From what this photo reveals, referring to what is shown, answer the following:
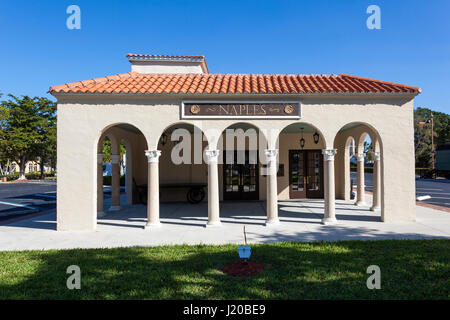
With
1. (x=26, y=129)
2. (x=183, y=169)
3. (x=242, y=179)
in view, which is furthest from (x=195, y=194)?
(x=26, y=129)

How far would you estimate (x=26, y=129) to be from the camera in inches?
1494

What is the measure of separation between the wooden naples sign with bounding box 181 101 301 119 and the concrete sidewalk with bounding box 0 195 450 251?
3441mm

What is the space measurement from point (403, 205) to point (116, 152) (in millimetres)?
10893

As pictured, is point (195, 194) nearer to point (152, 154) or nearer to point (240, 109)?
point (152, 154)

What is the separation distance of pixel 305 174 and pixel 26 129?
42.1m

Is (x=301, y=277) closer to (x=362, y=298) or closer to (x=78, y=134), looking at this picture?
(x=362, y=298)

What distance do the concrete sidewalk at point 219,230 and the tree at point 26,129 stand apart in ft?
115

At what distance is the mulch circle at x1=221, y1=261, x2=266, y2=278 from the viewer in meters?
4.31

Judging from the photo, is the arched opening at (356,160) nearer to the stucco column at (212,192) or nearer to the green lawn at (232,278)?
the green lawn at (232,278)

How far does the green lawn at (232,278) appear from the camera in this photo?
3.71 meters

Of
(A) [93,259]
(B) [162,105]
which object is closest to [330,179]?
(B) [162,105]

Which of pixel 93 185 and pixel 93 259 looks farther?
pixel 93 185
